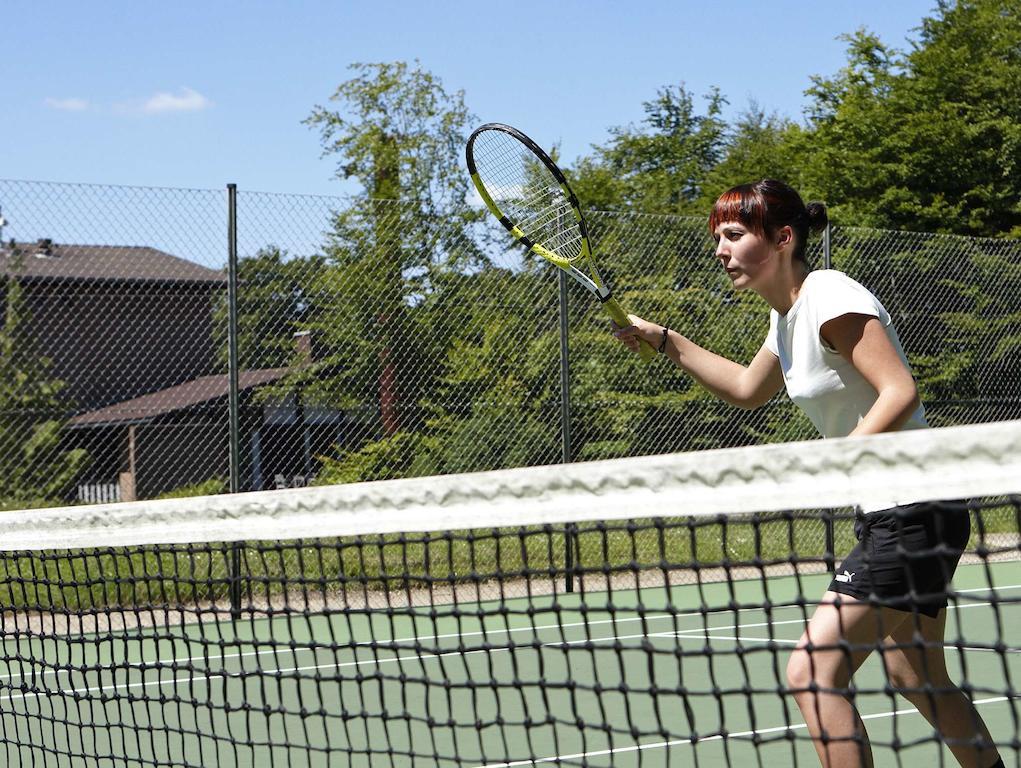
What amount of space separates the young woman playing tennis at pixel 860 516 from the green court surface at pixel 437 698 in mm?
159

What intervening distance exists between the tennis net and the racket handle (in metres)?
0.46

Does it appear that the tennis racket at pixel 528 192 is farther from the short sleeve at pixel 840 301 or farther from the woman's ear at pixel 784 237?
the short sleeve at pixel 840 301

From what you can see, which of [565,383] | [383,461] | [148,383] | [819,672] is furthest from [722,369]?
[565,383]

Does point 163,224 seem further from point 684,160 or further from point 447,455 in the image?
point 684,160

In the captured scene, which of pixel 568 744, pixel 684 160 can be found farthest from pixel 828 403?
pixel 684 160

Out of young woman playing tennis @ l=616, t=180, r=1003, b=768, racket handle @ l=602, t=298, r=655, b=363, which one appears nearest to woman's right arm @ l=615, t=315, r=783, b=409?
racket handle @ l=602, t=298, r=655, b=363

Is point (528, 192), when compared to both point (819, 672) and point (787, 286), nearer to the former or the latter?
point (787, 286)

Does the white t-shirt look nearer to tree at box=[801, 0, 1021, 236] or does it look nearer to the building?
the building

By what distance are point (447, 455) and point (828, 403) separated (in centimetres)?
588

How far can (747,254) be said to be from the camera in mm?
3109

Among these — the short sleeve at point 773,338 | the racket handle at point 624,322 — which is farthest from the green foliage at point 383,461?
the short sleeve at point 773,338

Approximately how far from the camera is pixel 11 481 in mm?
7863

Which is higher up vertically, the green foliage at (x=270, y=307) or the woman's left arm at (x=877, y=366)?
the green foliage at (x=270, y=307)

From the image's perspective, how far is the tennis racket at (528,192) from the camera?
197 inches
